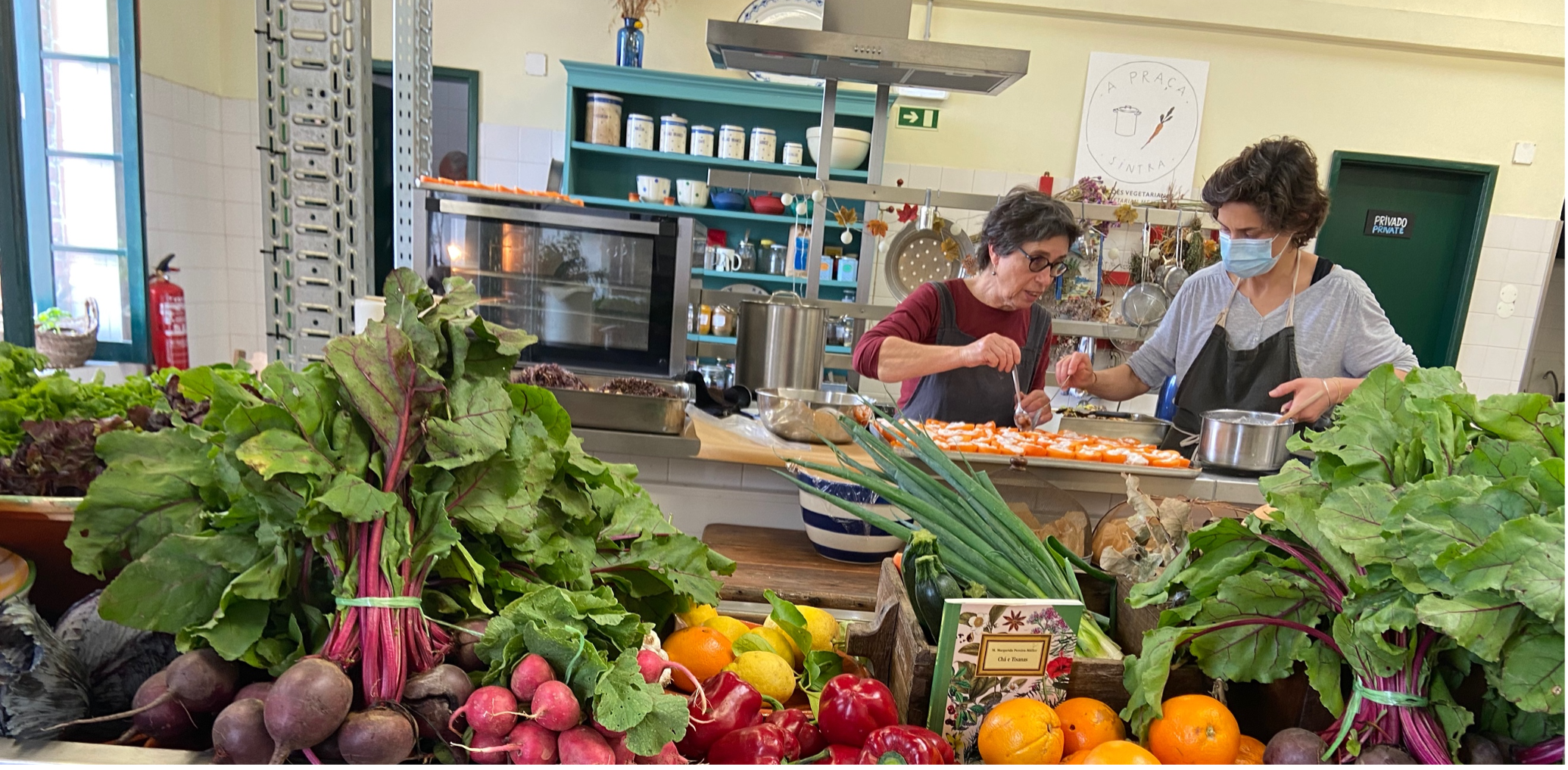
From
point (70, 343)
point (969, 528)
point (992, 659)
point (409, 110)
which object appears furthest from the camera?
point (70, 343)

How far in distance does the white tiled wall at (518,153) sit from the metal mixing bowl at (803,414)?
3.34 metres

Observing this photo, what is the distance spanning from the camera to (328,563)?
28.8 inches

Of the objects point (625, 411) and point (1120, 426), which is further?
point (1120, 426)

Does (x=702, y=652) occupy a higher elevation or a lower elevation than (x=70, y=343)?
higher

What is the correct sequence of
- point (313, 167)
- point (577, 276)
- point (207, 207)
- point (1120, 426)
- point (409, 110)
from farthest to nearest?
point (207, 207), point (577, 276), point (1120, 426), point (409, 110), point (313, 167)

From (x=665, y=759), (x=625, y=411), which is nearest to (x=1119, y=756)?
(x=665, y=759)

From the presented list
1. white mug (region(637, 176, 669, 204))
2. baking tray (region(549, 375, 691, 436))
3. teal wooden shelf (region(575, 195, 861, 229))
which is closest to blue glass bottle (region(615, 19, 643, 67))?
white mug (region(637, 176, 669, 204))

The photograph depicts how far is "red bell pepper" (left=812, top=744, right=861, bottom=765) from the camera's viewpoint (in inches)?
30.4

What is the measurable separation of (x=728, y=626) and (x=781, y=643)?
74 millimetres

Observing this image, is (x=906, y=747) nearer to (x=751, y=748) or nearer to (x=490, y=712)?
(x=751, y=748)

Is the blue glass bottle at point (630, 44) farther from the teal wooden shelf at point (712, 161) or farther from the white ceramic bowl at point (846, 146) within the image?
the white ceramic bowl at point (846, 146)

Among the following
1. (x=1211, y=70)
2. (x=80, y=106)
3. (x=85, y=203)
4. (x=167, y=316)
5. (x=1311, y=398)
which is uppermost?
(x=1211, y=70)

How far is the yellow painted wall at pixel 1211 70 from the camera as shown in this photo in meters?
4.77

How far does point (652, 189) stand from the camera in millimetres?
4422
